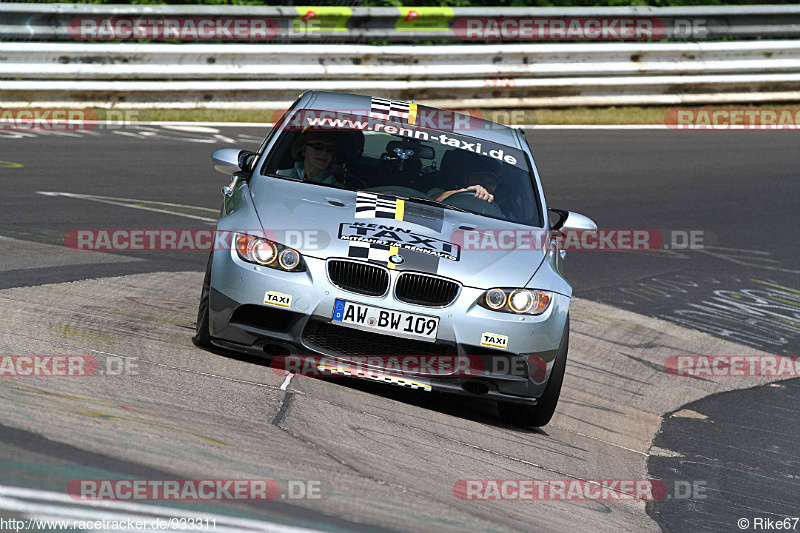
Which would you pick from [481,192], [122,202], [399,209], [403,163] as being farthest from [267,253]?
[122,202]

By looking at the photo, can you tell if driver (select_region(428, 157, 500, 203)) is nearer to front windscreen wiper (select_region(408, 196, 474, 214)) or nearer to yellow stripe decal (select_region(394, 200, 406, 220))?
front windscreen wiper (select_region(408, 196, 474, 214))

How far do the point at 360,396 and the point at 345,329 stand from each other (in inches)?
14.9

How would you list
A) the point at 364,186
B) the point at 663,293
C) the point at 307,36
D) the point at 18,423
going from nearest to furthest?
the point at 18,423, the point at 364,186, the point at 663,293, the point at 307,36

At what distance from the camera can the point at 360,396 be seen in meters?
5.51

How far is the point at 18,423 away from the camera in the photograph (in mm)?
3975

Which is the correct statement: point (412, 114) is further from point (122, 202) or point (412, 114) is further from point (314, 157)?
point (122, 202)

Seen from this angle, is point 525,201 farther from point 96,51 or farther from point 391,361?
point 96,51

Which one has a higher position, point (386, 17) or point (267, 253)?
point (386, 17)

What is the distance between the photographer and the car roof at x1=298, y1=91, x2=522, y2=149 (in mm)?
6988

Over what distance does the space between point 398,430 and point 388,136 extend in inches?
93.0

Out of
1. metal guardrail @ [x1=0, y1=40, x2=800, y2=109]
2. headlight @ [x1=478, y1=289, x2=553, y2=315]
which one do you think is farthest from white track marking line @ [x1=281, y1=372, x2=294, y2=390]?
metal guardrail @ [x1=0, y1=40, x2=800, y2=109]

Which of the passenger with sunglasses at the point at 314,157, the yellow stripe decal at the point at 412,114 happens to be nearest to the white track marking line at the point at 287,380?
the passenger with sunglasses at the point at 314,157

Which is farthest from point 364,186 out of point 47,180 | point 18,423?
point 47,180

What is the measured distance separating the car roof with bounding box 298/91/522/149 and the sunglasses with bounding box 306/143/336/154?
443 millimetres
